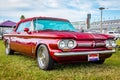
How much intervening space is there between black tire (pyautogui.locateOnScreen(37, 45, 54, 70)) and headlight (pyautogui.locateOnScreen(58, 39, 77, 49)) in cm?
44

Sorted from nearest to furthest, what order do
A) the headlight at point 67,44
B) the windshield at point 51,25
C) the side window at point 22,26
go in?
the headlight at point 67,44 < the windshield at point 51,25 < the side window at point 22,26

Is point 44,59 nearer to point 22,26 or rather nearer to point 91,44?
point 91,44

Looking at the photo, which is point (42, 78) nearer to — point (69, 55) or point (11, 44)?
point (69, 55)

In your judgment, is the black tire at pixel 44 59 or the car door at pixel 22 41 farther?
the car door at pixel 22 41

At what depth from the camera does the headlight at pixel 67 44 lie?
17.6ft

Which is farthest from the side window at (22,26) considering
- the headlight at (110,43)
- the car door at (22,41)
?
the headlight at (110,43)

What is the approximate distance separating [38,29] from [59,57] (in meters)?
1.41

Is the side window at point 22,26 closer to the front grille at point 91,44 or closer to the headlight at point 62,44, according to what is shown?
the headlight at point 62,44

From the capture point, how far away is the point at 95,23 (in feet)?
193

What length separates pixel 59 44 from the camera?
5344 millimetres

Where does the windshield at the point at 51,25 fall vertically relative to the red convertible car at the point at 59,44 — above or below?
above

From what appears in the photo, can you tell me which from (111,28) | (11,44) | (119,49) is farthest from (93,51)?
(111,28)

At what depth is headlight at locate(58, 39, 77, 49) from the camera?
536 centimetres

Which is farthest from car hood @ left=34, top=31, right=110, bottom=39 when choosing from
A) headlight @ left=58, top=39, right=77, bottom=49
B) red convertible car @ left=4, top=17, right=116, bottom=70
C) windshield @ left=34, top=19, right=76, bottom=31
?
windshield @ left=34, top=19, right=76, bottom=31
